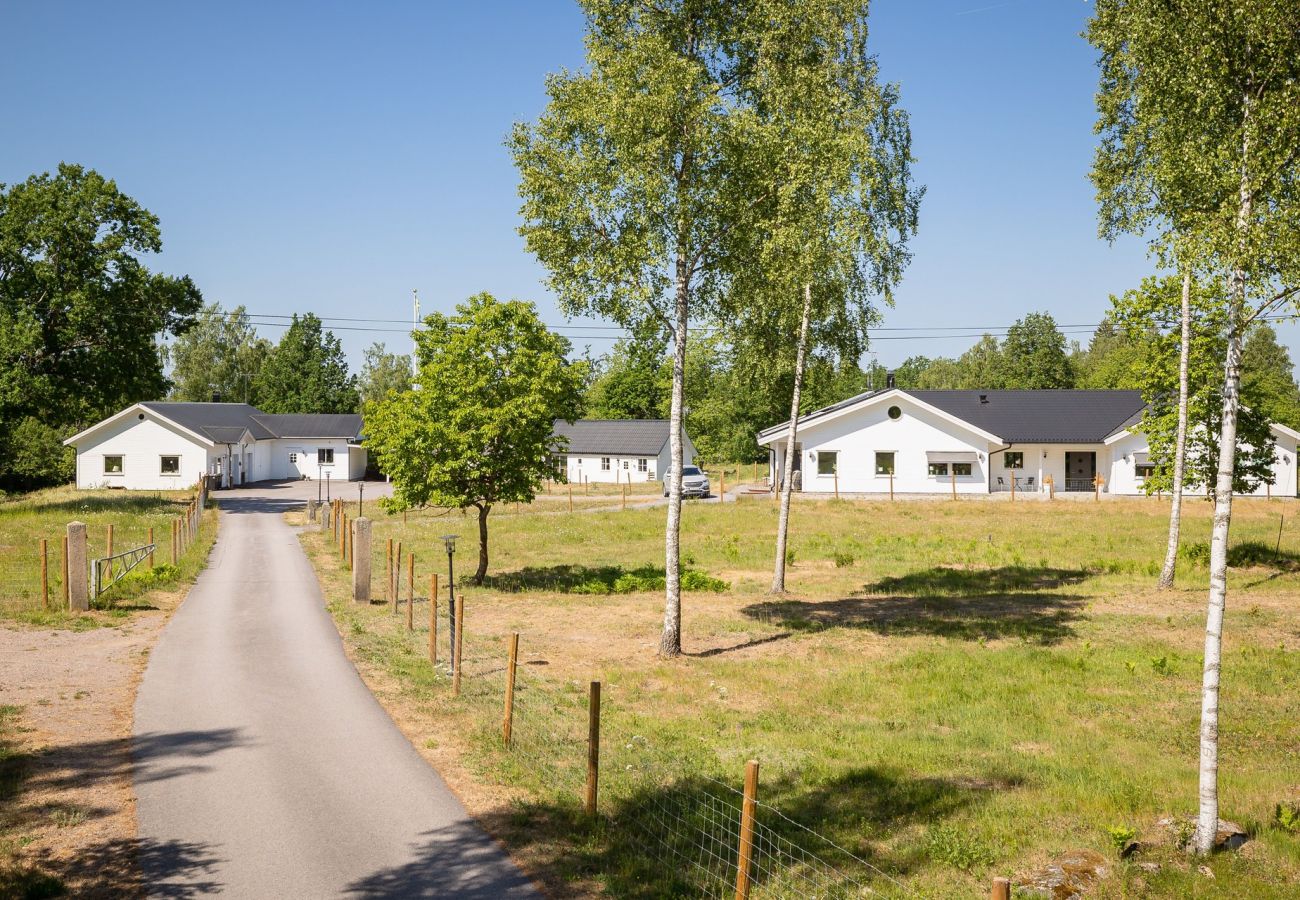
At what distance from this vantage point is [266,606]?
2259 cm

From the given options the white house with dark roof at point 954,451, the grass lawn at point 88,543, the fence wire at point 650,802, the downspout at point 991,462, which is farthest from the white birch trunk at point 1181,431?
the grass lawn at point 88,543

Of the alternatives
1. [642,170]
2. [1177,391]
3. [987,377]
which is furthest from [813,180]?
[987,377]

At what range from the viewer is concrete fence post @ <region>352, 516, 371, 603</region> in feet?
75.0

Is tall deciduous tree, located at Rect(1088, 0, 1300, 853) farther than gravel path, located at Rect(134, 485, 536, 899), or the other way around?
tall deciduous tree, located at Rect(1088, 0, 1300, 853)

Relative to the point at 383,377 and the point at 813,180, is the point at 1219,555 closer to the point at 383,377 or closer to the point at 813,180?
the point at 813,180

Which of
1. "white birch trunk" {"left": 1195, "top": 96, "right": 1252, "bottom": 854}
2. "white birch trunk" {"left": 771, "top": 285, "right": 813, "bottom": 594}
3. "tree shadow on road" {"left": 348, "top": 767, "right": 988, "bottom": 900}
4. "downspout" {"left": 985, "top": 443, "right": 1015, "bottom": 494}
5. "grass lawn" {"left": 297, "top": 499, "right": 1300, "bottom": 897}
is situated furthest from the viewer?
"downspout" {"left": 985, "top": 443, "right": 1015, "bottom": 494}

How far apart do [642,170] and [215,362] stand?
10392 cm

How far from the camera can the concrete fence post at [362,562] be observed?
22.9 meters

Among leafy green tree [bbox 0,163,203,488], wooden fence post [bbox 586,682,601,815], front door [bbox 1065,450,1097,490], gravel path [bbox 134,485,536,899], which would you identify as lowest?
gravel path [bbox 134,485,536,899]

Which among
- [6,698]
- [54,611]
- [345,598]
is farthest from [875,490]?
[6,698]

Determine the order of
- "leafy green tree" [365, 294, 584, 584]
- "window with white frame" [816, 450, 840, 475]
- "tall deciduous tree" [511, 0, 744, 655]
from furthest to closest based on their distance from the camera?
"window with white frame" [816, 450, 840, 475] < "leafy green tree" [365, 294, 584, 584] < "tall deciduous tree" [511, 0, 744, 655]

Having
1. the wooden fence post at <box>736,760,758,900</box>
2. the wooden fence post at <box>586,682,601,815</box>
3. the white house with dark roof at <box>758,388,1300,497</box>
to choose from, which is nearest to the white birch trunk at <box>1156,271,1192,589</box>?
the wooden fence post at <box>586,682,601,815</box>

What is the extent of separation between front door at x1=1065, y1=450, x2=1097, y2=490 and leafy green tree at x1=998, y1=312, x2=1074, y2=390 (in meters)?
50.1

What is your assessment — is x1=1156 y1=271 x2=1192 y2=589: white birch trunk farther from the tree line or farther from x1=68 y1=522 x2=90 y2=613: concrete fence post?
x1=68 y1=522 x2=90 y2=613: concrete fence post
